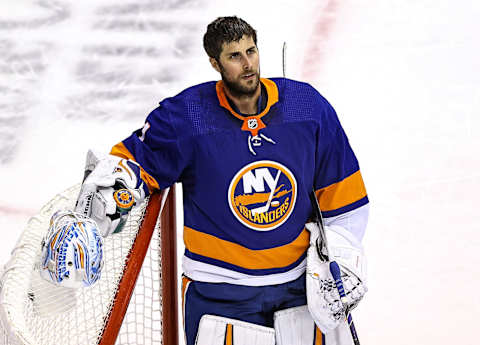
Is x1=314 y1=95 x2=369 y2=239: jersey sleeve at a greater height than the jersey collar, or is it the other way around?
the jersey collar

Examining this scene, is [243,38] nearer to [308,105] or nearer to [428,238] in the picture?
[308,105]

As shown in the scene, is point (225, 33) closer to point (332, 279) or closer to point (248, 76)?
point (248, 76)

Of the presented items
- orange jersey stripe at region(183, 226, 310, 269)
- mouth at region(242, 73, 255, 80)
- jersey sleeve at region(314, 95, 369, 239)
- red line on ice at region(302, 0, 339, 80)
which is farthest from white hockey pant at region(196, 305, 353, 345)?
red line on ice at region(302, 0, 339, 80)

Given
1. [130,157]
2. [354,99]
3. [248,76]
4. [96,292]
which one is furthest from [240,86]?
[354,99]

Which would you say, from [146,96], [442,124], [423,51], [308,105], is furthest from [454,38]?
[308,105]

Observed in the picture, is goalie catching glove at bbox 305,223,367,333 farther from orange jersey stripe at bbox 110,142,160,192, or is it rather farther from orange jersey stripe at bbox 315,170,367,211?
orange jersey stripe at bbox 110,142,160,192

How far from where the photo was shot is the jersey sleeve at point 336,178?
186 centimetres

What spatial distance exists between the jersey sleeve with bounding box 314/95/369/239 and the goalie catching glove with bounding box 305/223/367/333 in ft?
0.19

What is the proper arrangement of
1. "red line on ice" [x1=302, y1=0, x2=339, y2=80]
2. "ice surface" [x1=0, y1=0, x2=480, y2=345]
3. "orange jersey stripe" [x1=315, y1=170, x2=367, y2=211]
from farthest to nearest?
"red line on ice" [x1=302, y1=0, x2=339, y2=80] < "ice surface" [x1=0, y1=0, x2=480, y2=345] < "orange jersey stripe" [x1=315, y1=170, x2=367, y2=211]

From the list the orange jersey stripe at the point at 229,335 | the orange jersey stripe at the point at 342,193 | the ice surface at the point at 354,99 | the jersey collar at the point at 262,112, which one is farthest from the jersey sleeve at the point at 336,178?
the ice surface at the point at 354,99

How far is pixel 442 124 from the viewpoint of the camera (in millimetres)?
3287

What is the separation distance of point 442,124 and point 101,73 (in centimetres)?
143

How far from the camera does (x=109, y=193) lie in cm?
167

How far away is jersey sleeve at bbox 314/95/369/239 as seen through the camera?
186 cm
